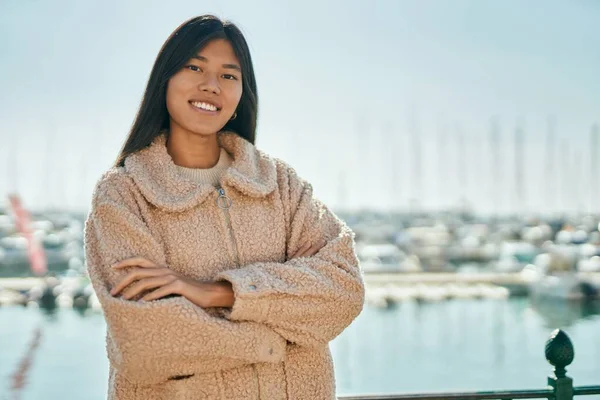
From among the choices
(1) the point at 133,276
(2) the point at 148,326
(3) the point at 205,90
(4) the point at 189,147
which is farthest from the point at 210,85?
(2) the point at 148,326

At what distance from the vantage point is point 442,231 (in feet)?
161

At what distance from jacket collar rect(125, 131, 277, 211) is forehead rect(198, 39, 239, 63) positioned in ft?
1.00

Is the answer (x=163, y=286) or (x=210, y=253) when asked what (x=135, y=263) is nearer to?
(x=163, y=286)

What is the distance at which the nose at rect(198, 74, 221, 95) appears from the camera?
2.14 m

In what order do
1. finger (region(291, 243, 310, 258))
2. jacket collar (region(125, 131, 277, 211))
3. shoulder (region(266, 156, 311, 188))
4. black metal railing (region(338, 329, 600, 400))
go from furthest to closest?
black metal railing (region(338, 329, 600, 400)), shoulder (region(266, 156, 311, 188)), finger (region(291, 243, 310, 258)), jacket collar (region(125, 131, 277, 211))

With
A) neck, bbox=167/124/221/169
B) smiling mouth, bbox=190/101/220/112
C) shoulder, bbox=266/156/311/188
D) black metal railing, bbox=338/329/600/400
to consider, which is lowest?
black metal railing, bbox=338/329/600/400

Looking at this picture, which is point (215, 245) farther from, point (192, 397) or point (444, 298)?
point (444, 298)

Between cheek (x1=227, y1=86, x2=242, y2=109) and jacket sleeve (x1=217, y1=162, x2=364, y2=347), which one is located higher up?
cheek (x1=227, y1=86, x2=242, y2=109)

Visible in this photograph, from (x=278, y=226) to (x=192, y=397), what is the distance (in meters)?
0.62

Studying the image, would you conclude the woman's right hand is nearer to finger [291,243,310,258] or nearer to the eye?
finger [291,243,310,258]

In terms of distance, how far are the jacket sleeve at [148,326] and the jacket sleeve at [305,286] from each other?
0.18 ft

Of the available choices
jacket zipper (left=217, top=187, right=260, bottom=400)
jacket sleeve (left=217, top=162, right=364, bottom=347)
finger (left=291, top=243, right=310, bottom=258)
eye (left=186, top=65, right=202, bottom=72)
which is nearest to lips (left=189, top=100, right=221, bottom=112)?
eye (left=186, top=65, right=202, bottom=72)

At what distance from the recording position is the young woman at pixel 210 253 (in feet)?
6.23

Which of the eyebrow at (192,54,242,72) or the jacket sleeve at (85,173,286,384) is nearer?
the jacket sleeve at (85,173,286,384)
